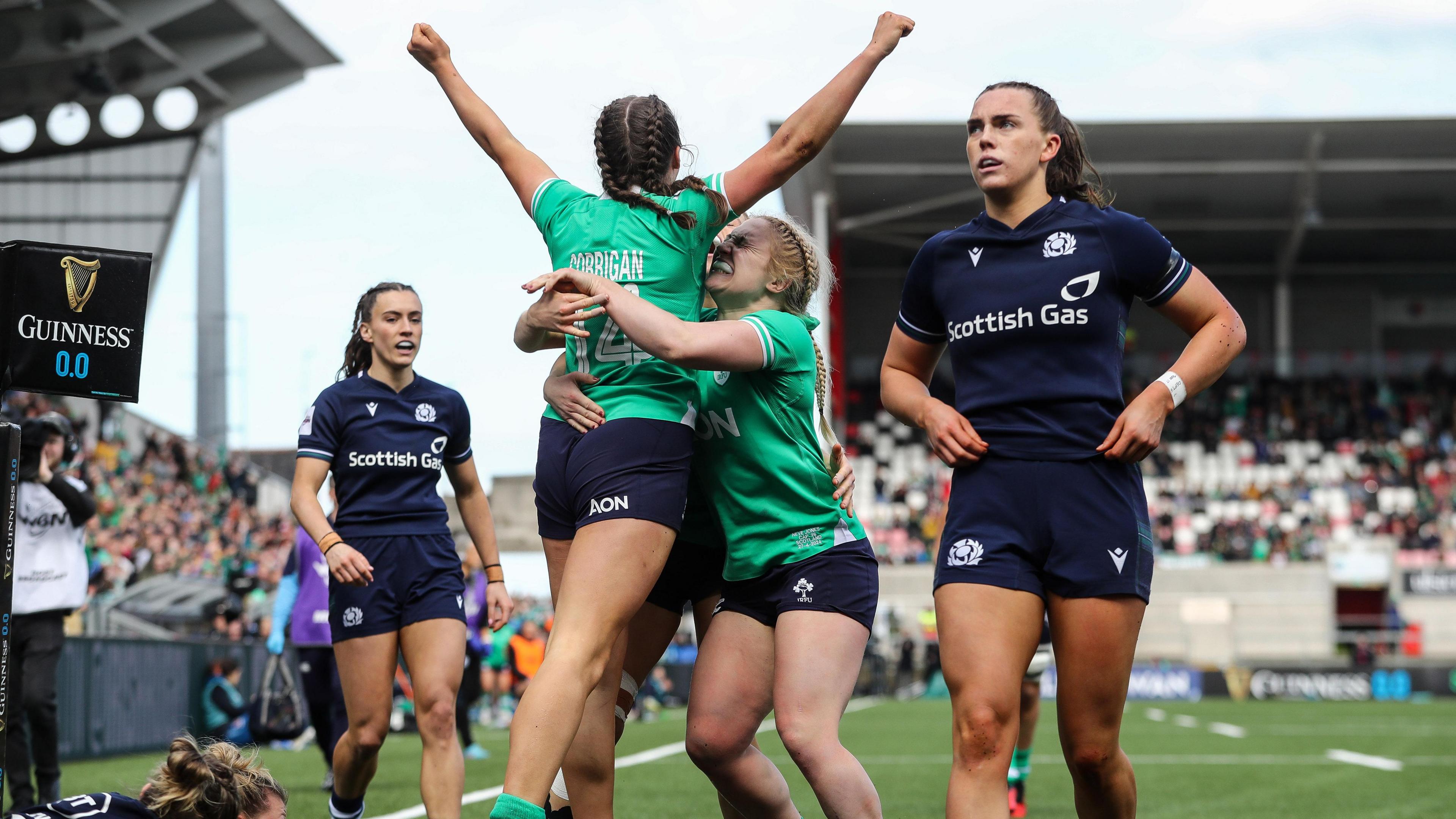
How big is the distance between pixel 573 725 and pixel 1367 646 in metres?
30.0

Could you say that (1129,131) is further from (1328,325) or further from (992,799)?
(992,799)

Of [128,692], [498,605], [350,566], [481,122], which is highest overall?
[481,122]

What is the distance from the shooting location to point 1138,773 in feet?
35.1

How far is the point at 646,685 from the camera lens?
21.1 metres

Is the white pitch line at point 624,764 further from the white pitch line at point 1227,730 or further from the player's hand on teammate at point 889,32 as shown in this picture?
the white pitch line at point 1227,730

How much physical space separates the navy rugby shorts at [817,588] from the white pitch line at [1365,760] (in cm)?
854

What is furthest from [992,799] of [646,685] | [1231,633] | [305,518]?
[1231,633]

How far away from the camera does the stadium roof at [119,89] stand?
30016 millimetres

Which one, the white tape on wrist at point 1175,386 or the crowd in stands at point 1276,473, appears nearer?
the white tape on wrist at point 1175,386

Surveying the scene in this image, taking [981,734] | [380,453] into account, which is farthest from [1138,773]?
[981,734]

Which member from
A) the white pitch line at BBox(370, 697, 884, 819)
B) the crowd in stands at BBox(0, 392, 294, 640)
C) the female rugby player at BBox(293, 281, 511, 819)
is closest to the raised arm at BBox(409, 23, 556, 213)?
the white pitch line at BBox(370, 697, 884, 819)

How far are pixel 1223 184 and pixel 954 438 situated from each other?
3770 cm

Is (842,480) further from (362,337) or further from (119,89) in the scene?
(119,89)

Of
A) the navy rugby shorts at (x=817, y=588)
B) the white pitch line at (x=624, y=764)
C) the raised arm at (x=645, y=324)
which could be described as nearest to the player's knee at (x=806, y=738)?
the white pitch line at (x=624, y=764)
